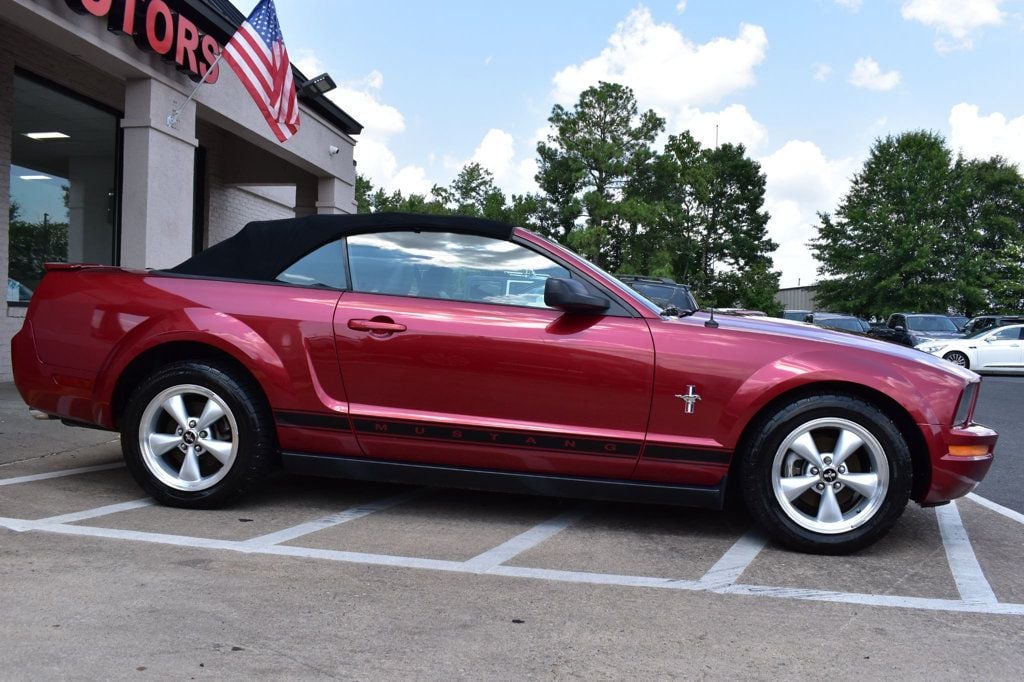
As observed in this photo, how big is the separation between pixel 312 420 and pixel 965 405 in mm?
3208

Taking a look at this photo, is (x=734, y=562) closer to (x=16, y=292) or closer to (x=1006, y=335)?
(x=16, y=292)

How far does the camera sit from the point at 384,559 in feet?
12.5

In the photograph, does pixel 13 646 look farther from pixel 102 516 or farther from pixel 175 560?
pixel 102 516

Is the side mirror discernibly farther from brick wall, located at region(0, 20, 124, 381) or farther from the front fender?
brick wall, located at region(0, 20, 124, 381)

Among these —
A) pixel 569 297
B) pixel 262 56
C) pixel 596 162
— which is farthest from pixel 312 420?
pixel 596 162

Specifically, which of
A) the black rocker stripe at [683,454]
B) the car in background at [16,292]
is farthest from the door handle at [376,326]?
the car in background at [16,292]

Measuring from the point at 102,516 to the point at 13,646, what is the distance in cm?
175

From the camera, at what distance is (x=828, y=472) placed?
4082mm

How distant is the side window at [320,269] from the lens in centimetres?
454

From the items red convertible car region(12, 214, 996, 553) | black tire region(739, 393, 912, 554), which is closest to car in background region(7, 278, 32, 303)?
red convertible car region(12, 214, 996, 553)

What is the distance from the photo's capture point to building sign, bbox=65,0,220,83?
908 centimetres

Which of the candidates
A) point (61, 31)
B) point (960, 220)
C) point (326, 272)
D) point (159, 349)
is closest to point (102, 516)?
point (159, 349)

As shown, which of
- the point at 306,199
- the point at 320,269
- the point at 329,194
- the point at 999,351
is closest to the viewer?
the point at 320,269

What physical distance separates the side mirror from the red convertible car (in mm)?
14
